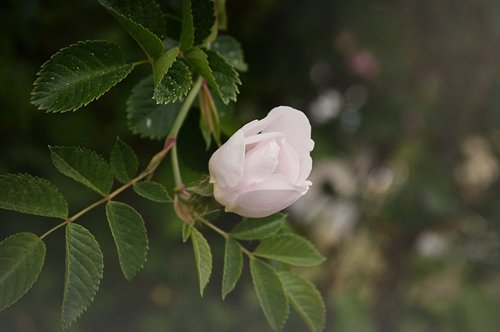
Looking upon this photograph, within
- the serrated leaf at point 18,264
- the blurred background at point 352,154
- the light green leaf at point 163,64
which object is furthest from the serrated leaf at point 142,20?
the blurred background at point 352,154

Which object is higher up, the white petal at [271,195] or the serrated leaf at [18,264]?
the white petal at [271,195]

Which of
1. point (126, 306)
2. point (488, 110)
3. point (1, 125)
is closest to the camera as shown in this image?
Result: point (1, 125)

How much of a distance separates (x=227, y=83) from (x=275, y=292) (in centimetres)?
14

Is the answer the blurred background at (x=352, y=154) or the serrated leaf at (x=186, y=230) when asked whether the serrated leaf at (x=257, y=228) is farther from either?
the blurred background at (x=352, y=154)

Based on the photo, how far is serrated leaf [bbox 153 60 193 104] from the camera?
353 millimetres

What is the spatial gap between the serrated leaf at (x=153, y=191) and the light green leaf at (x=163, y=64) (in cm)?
6

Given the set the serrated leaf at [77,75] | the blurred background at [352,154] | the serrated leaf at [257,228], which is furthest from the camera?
the blurred background at [352,154]

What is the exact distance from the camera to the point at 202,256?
38 cm

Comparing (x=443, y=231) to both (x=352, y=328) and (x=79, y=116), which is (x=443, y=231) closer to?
(x=352, y=328)

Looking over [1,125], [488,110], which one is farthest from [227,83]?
[488,110]

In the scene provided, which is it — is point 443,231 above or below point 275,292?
below

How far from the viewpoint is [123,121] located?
0.86 m

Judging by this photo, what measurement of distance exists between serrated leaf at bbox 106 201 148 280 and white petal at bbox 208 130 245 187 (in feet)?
0.18

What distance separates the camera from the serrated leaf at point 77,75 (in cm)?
35
